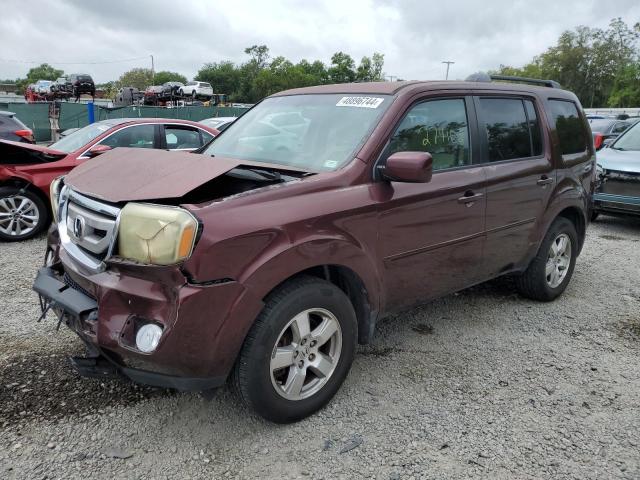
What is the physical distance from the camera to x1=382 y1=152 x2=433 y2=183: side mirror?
2723 mm

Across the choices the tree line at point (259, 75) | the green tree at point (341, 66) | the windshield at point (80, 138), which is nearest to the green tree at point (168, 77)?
the tree line at point (259, 75)

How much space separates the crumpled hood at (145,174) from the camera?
2.41 m

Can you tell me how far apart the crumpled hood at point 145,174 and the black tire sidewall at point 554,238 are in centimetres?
A: 256

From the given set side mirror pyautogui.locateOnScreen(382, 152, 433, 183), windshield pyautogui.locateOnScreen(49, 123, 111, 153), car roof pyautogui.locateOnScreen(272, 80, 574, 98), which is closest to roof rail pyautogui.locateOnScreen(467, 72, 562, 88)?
car roof pyautogui.locateOnScreen(272, 80, 574, 98)

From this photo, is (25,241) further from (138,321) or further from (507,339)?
(507,339)

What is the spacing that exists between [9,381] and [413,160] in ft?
8.93

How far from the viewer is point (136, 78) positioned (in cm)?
9594

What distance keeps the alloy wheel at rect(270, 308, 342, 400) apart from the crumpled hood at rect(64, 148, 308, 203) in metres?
0.86

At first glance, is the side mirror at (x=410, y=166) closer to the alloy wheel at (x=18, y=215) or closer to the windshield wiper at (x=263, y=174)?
the windshield wiper at (x=263, y=174)

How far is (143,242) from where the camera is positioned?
2.24m

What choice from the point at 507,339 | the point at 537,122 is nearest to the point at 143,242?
the point at 507,339

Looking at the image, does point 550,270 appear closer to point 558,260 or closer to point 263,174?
point 558,260

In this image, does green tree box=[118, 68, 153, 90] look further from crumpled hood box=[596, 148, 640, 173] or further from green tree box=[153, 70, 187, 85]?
crumpled hood box=[596, 148, 640, 173]

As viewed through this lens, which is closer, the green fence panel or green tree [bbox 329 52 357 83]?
the green fence panel
